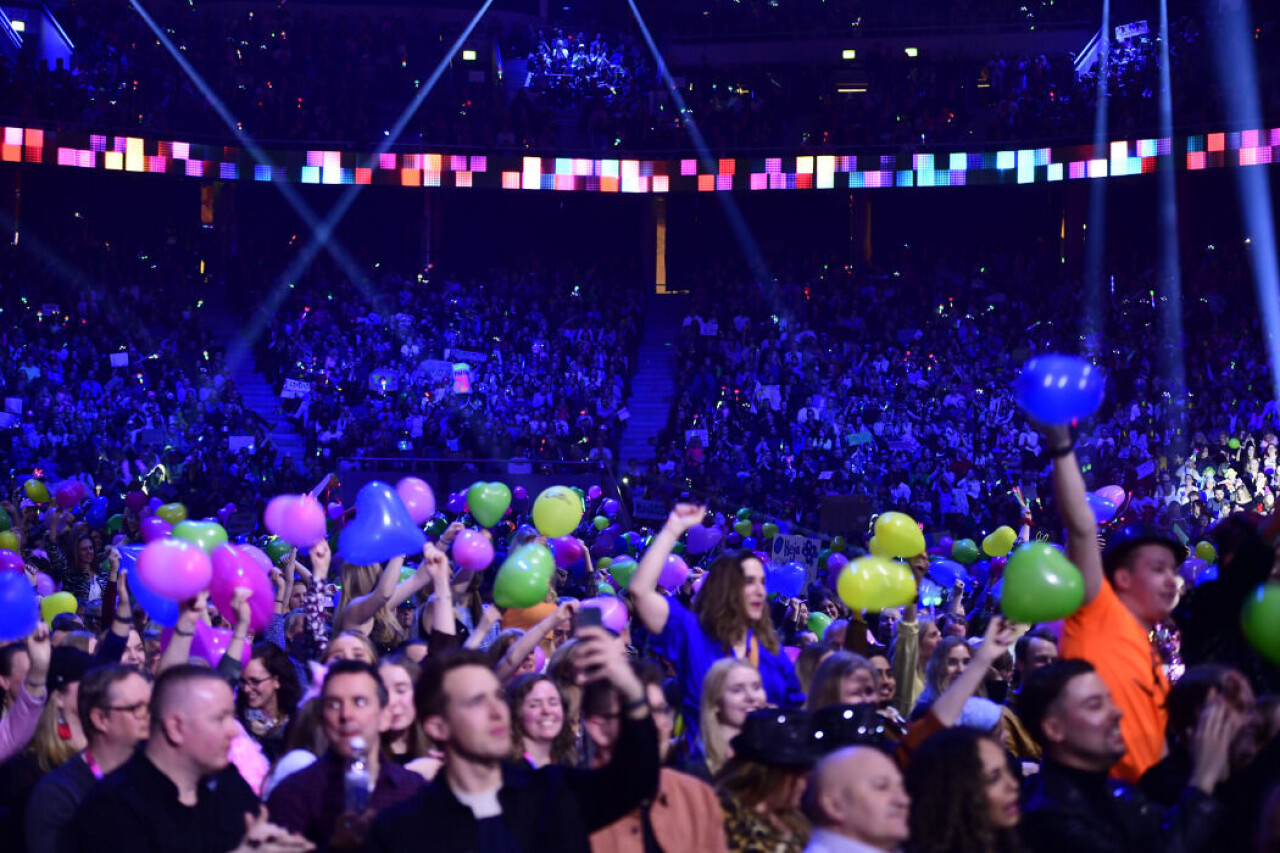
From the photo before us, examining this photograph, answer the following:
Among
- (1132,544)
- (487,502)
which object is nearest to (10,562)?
(487,502)

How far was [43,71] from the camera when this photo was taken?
24.1 m

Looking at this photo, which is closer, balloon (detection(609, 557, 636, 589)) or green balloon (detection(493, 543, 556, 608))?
green balloon (detection(493, 543, 556, 608))

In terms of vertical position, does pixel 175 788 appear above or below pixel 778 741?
below

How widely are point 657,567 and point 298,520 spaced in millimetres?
3374

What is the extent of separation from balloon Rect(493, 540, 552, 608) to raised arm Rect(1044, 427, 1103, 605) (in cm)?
255

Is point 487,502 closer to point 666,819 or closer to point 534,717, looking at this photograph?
point 534,717

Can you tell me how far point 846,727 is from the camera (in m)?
3.81

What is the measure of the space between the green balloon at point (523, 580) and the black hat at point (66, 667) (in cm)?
171

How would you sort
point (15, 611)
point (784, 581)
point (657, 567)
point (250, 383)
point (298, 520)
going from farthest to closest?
point (250, 383)
point (784, 581)
point (298, 520)
point (15, 611)
point (657, 567)

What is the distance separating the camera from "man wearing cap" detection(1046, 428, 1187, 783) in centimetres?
401

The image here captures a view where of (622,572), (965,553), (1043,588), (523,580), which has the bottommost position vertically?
(965,553)

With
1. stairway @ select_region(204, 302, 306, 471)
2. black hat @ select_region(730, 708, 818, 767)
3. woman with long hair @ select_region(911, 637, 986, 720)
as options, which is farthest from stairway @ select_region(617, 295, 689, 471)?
black hat @ select_region(730, 708, 818, 767)

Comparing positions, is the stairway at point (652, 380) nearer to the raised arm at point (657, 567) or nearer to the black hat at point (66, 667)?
the black hat at point (66, 667)

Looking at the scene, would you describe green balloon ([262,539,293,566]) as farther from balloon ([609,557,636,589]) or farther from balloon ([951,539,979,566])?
balloon ([951,539,979,566])
